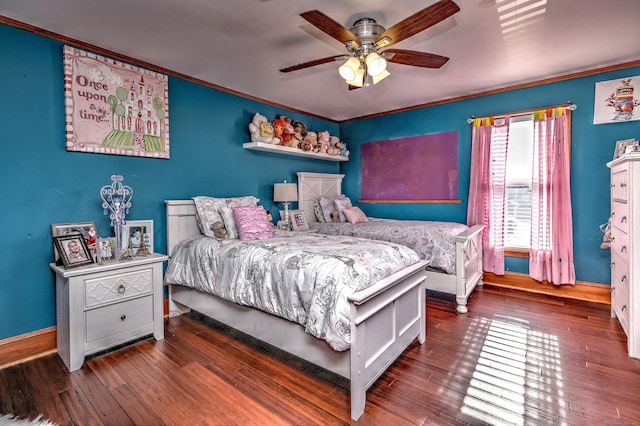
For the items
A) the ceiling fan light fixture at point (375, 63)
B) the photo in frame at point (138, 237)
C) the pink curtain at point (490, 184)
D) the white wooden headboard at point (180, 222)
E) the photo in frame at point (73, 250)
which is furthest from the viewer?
the pink curtain at point (490, 184)

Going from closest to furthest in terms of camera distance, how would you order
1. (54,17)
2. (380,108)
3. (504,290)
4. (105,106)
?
(54,17) < (105,106) < (504,290) < (380,108)

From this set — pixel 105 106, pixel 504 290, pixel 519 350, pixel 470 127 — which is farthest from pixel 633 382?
pixel 105 106

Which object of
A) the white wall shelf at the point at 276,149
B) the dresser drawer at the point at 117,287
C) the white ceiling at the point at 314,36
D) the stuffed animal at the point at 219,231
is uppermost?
the white ceiling at the point at 314,36

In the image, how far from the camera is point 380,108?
466cm

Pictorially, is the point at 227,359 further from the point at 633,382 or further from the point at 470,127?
the point at 470,127

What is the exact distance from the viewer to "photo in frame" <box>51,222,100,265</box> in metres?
2.35

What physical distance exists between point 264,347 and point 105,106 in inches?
99.0

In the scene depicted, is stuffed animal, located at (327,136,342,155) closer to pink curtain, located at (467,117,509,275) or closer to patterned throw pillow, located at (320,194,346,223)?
patterned throw pillow, located at (320,194,346,223)

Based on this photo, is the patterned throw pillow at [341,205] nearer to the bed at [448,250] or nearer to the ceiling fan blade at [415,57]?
the bed at [448,250]

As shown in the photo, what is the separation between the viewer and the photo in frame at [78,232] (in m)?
2.35

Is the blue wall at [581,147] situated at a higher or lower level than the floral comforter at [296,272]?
higher

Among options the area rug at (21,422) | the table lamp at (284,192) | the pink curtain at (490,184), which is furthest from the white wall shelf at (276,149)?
the area rug at (21,422)

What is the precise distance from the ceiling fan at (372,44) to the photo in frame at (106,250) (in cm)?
209

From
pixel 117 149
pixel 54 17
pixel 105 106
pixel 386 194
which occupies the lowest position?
pixel 386 194
